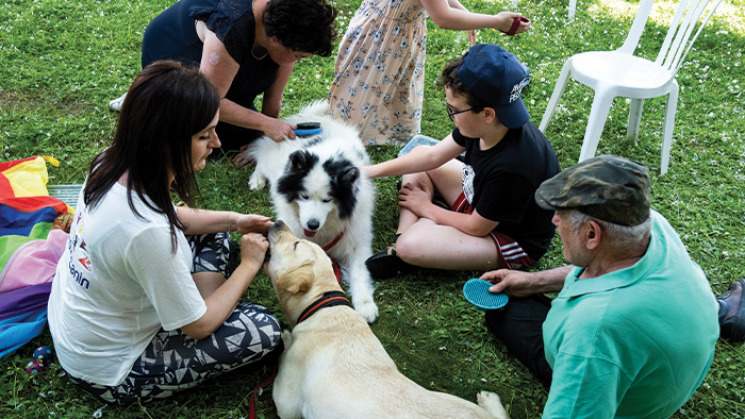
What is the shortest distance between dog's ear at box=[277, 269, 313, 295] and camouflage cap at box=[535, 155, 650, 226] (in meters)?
1.18

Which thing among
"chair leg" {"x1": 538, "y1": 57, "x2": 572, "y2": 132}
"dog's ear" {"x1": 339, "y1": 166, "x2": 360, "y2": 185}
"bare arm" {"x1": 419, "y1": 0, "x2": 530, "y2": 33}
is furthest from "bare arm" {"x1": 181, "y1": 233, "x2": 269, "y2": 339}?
"chair leg" {"x1": 538, "y1": 57, "x2": 572, "y2": 132}

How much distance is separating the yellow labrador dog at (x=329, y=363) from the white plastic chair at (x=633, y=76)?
2.51 metres

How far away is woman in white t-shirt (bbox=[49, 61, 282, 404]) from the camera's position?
5.75 ft

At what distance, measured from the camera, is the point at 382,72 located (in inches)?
→ 161

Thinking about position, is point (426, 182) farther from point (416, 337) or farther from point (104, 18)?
point (104, 18)

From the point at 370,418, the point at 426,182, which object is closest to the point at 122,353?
the point at 370,418

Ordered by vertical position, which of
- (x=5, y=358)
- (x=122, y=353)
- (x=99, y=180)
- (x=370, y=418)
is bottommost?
(x=5, y=358)

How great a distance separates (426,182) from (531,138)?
103 cm

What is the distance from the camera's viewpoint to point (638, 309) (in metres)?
1.56

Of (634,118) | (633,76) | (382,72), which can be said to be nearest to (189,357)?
(382,72)

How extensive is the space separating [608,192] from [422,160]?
1798mm

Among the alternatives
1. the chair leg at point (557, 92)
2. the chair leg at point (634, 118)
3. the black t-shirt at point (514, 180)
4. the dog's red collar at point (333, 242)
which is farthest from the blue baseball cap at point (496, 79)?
the chair leg at point (634, 118)

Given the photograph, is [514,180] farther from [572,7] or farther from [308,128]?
[572,7]

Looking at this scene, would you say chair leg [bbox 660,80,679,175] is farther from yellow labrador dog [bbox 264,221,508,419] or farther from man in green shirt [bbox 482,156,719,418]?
yellow labrador dog [bbox 264,221,508,419]
